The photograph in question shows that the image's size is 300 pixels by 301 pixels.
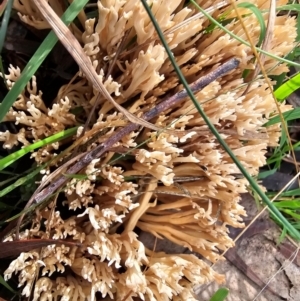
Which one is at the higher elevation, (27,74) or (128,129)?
(27,74)

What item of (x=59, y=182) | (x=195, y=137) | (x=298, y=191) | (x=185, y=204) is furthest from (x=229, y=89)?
(x=298, y=191)

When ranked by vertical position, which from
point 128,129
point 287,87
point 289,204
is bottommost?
point 289,204

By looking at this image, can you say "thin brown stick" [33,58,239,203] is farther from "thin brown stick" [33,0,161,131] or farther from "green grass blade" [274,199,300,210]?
"green grass blade" [274,199,300,210]

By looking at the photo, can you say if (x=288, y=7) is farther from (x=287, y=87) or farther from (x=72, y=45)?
(x=72, y=45)

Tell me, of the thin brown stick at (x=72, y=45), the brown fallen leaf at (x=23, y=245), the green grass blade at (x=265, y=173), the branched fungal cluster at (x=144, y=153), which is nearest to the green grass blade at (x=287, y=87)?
the branched fungal cluster at (x=144, y=153)

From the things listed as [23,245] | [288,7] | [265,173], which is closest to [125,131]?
[23,245]

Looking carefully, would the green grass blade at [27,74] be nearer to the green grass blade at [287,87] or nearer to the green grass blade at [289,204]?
the green grass blade at [287,87]
